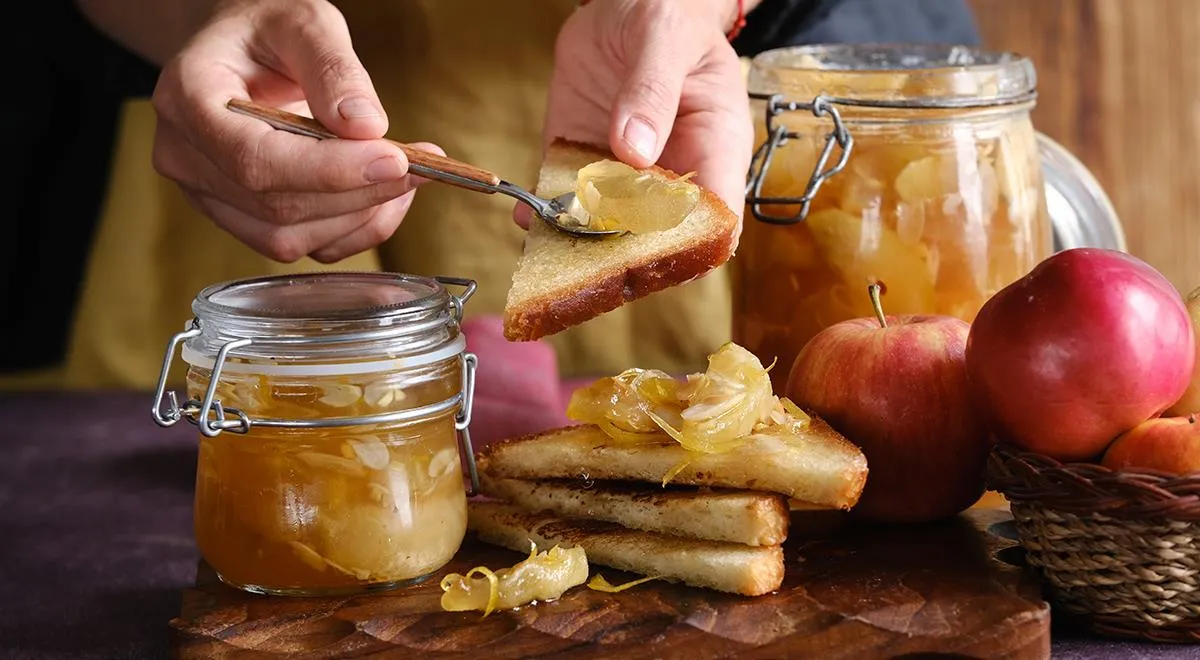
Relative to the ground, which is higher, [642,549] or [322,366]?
[322,366]

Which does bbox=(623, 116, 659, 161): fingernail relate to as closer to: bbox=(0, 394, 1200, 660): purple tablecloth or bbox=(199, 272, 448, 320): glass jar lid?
bbox=(199, 272, 448, 320): glass jar lid

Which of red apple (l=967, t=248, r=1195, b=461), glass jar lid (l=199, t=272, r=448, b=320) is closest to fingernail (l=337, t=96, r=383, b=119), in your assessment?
glass jar lid (l=199, t=272, r=448, b=320)

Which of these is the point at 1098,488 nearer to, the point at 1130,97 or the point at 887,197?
the point at 887,197

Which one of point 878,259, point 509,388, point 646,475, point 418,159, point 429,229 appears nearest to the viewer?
point 646,475

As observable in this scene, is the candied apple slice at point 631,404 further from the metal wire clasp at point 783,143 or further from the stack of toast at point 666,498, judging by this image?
the metal wire clasp at point 783,143

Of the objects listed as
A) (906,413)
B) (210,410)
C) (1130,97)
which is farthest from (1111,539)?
(1130,97)

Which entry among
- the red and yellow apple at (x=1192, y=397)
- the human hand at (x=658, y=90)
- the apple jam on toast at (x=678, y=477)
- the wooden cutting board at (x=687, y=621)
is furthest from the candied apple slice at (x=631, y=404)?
the red and yellow apple at (x=1192, y=397)

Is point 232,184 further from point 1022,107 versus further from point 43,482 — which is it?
point 1022,107
